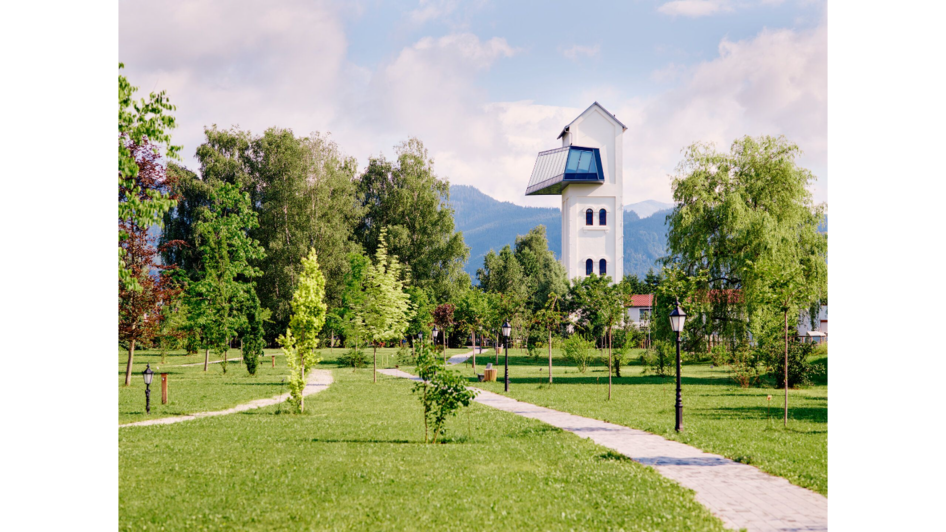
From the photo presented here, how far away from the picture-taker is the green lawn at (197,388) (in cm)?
Result: 1521

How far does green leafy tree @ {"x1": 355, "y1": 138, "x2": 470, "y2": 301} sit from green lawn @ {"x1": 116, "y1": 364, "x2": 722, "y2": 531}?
30272mm

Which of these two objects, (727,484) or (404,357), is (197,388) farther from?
(727,484)

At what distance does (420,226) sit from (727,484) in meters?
36.8

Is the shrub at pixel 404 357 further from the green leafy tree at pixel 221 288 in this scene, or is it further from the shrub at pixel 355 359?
the green leafy tree at pixel 221 288

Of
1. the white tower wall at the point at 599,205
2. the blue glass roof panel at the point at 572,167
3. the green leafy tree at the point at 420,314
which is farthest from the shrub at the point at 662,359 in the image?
the blue glass roof panel at the point at 572,167

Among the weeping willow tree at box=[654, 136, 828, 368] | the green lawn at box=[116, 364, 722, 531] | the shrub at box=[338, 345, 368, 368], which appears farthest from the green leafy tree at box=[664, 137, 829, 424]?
the shrub at box=[338, 345, 368, 368]

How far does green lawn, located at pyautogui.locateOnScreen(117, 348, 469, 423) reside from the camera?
1521 cm

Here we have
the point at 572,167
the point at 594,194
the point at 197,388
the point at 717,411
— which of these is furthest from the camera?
the point at 594,194

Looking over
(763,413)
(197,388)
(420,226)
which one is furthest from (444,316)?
(763,413)

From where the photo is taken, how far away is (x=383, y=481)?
25.7ft

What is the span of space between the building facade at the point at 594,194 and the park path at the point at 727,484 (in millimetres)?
47854
